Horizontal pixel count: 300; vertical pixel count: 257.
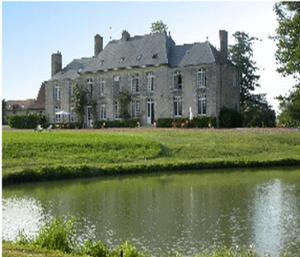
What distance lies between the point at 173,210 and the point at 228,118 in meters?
27.7

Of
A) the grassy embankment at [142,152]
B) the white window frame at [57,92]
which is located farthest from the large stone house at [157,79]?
the grassy embankment at [142,152]

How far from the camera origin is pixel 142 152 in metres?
28.5

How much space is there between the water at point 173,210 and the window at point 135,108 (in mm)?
22913

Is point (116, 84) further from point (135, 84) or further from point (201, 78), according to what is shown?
point (201, 78)

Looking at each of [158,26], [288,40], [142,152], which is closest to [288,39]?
[288,40]

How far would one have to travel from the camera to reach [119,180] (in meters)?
22.1

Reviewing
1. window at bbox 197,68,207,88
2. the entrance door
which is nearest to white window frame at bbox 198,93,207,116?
window at bbox 197,68,207,88

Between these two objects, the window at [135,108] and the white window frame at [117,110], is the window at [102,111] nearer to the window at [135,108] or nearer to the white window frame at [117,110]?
the white window frame at [117,110]

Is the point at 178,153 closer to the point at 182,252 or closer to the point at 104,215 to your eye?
the point at 104,215

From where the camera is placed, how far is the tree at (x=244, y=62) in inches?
2280

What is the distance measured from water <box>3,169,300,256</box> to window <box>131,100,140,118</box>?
22.9m

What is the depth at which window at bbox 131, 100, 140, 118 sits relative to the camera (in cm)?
4550

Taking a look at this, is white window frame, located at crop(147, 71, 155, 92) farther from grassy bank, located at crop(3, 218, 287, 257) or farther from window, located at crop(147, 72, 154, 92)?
grassy bank, located at crop(3, 218, 287, 257)

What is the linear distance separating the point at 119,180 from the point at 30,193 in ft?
15.2
